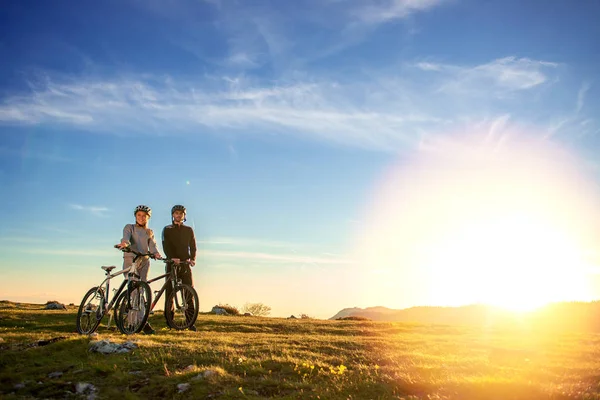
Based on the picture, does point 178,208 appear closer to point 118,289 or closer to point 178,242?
point 178,242

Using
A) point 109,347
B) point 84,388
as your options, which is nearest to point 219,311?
point 109,347

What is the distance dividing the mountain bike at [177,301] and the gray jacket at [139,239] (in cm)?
57

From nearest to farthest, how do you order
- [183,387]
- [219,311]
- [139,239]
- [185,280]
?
[183,387]
[139,239]
[185,280]
[219,311]

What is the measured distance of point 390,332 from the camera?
23.8 meters

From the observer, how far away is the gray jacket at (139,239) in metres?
16.1

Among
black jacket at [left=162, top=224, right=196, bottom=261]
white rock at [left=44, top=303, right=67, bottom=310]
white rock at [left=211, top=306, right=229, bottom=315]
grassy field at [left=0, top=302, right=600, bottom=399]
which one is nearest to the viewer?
grassy field at [left=0, top=302, right=600, bottom=399]

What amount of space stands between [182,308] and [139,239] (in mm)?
2790

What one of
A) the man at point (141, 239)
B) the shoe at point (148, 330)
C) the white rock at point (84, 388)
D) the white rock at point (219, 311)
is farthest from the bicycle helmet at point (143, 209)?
the white rock at point (219, 311)

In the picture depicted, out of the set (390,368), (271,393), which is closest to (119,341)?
(271,393)

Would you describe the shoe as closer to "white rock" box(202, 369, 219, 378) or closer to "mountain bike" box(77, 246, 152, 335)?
"mountain bike" box(77, 246, 152, 335)

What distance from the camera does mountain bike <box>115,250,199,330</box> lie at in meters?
15.8

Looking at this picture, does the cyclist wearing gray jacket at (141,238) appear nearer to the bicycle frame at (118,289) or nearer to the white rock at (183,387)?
the bicycle frame at (118,289)

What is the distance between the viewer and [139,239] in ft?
53.1

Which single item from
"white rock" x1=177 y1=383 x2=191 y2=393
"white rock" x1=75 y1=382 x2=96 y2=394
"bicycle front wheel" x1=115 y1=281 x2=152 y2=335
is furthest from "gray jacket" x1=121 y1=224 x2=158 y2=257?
"white rock" x1=177 y1=383 x2=191 y2=393
